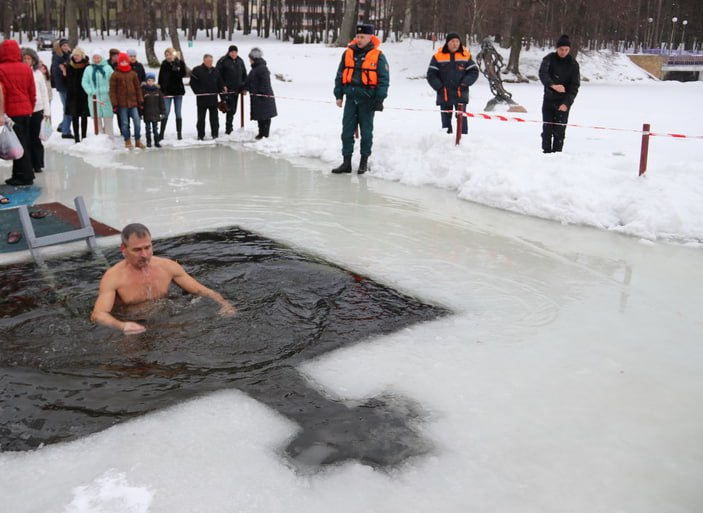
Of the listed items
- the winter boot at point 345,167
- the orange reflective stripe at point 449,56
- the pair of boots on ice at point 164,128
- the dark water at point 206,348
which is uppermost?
the orange reflective stripe at point 449,56

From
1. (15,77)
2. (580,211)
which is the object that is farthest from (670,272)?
(15,77)

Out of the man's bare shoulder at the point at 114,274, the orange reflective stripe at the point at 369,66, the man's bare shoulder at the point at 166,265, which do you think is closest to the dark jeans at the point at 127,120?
the orange reflective stripe at the point at 369,66

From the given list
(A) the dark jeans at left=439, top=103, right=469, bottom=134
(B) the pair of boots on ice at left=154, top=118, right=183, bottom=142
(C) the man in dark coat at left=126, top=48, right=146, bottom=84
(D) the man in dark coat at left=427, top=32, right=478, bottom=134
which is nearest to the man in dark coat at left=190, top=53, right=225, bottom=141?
(B) the pair of boots on ice at left=154, top=118, right=183, bottom=142

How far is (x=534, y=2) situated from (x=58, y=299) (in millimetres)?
33780

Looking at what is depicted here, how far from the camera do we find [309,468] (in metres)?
3.21

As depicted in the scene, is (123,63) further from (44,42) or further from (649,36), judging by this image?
(649,36)

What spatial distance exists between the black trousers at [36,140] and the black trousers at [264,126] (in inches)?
168

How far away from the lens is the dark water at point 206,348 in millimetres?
3562

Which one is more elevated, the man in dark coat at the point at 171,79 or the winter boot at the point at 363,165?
the man in dark coat at the point at 171,79

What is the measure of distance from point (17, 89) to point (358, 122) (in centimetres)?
451

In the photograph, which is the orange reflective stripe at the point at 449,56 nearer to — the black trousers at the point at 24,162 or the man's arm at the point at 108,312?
the black trousers at the point at 24,162

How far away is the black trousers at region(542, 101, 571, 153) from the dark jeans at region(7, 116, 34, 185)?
6912mm

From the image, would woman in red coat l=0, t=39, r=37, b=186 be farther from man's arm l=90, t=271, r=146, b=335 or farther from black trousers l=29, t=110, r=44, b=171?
man's arm l=90, t=271, r=146, b=335

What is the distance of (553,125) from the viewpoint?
9766 mm
